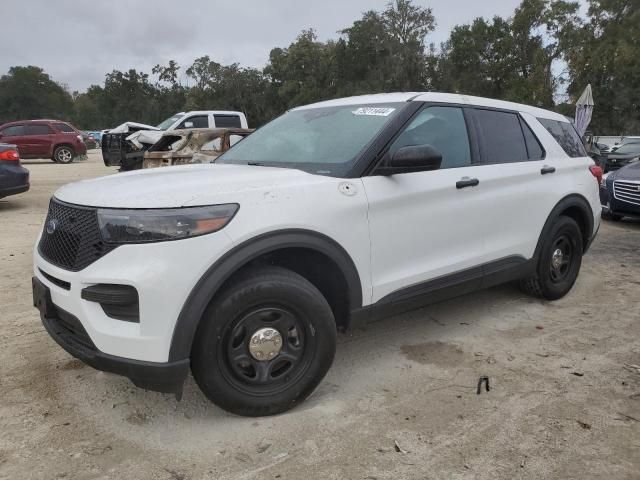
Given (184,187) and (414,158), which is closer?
(184,187)

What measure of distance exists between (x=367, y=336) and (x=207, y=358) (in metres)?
1.68

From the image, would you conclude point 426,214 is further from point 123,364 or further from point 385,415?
point 123,364

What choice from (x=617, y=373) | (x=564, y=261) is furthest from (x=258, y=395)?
(x=564, y=261)

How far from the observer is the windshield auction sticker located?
3.40 meters

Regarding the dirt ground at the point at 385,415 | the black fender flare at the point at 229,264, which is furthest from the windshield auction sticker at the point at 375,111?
the dirt ground at the point at 385,415

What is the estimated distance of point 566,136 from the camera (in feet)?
15.6

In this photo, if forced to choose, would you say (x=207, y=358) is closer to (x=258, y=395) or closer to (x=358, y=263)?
(x=258, y=395)

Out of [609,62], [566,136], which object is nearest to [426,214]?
[566,136]

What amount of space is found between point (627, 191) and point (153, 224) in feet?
28.5

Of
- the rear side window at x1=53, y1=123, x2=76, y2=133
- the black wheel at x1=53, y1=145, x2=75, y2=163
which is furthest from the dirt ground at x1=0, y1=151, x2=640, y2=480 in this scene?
the rear side window at x1=53, y1=123, x2=76, y2=133

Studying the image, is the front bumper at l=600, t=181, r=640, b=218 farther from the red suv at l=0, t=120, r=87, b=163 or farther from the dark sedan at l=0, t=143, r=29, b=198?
the red suv at l=0, t=120, r=87, b=163

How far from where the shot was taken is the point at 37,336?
3.85 m

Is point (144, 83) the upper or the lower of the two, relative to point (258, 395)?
upper

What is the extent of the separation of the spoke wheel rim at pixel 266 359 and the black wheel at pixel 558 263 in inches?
97.7
